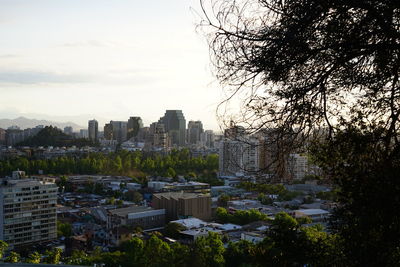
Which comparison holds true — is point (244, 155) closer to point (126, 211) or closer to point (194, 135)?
point (126, 211)

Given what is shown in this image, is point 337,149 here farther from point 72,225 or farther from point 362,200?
point 72,225

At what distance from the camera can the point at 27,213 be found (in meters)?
10.3

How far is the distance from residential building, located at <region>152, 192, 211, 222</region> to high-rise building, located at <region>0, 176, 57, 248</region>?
3.18m

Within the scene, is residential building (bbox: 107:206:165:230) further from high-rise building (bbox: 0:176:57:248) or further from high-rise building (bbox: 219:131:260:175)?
high-rise building (bbox: 219:131:260:175)

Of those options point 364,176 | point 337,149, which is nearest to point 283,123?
point 337,149

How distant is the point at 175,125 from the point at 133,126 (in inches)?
174

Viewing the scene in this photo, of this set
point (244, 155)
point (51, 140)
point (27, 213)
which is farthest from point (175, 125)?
point (244, 155)

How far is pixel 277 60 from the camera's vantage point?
1312mm

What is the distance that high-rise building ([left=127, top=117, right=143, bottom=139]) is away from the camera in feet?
140

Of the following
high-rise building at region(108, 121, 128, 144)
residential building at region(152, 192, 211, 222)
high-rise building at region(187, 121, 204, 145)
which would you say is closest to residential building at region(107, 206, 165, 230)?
residential building at region(152, 192, 211, 222)

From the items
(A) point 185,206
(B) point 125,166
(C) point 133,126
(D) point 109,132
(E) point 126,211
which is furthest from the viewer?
(C) point 133,126

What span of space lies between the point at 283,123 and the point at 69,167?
2234cm

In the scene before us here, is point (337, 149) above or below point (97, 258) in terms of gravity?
above

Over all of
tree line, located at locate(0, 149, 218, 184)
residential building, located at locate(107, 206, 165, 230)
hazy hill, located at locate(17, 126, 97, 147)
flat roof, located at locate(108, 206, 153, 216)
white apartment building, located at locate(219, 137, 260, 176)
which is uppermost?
hazy hill, located at locate(17, 126, 97, 147)
